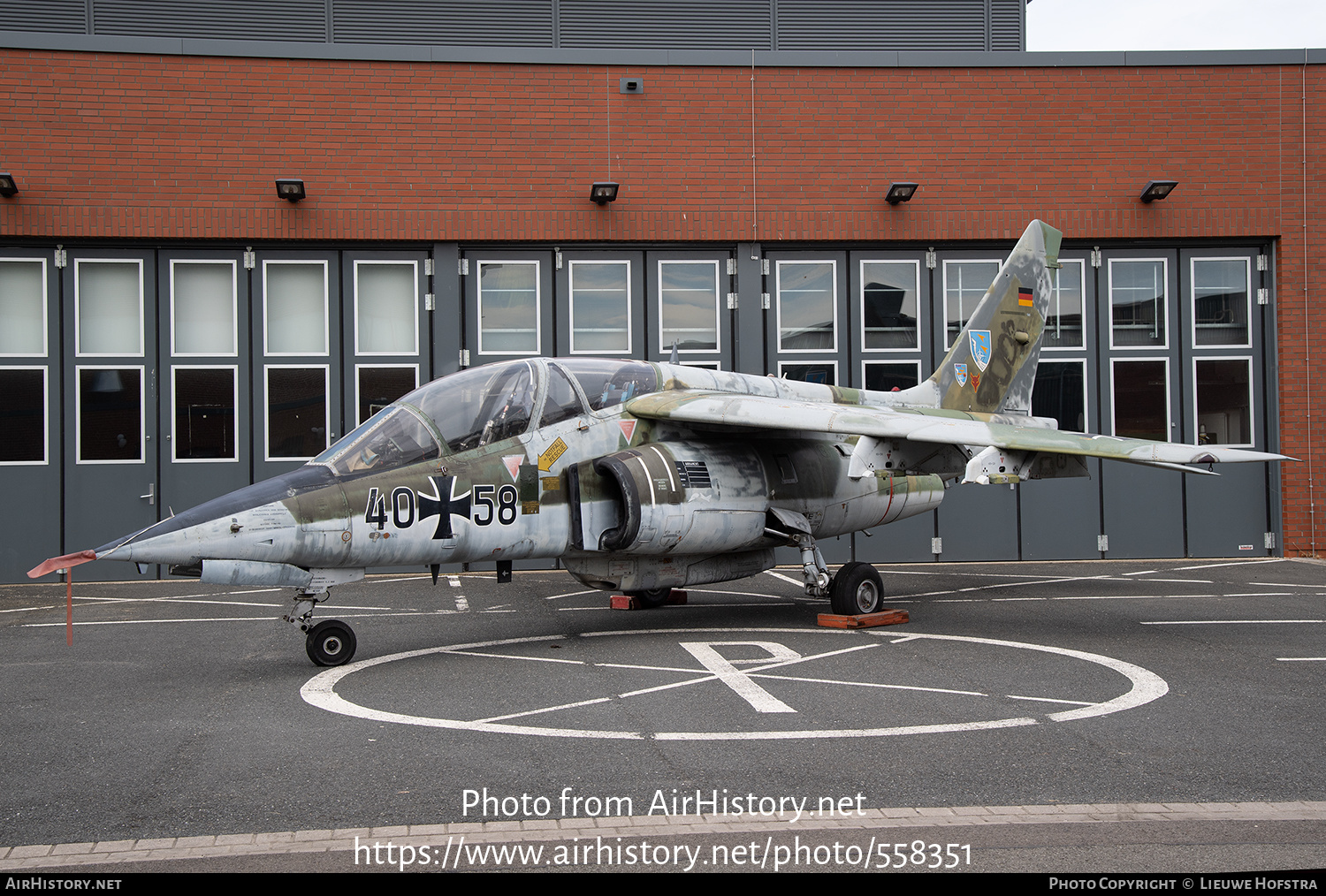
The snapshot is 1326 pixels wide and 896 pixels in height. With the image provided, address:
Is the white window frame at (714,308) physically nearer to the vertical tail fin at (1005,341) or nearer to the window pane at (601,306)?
the window pane at (601,306)

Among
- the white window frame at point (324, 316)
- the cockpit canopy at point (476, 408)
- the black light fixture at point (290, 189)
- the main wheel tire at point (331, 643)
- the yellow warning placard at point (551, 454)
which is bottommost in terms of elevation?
the main wheel tire at point (331, 643)

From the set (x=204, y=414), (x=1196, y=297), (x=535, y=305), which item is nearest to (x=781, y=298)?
(x=535, y=305)

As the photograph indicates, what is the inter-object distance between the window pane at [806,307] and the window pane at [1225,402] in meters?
6.73

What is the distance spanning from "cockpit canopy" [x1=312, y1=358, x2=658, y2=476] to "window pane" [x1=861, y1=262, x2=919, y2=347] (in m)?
8.28

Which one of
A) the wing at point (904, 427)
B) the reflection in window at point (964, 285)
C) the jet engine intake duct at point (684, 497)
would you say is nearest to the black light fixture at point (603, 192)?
the reflection in window at point (964, 285)

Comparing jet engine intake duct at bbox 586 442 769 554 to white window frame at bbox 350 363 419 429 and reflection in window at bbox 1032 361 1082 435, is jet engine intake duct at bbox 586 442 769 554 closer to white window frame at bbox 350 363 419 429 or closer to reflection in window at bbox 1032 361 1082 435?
white window frame at bbox 350 363 419 429

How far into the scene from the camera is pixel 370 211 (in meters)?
15.9

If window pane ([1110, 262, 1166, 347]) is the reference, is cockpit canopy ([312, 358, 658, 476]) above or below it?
below

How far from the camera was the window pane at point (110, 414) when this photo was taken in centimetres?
1531

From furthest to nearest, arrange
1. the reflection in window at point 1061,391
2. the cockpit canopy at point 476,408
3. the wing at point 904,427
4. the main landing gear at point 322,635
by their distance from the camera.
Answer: the reflection in window at point 1061,391 → the wing at point 904,427 → the cockpit canopy at point 476,408 → the main landing gear at point 322,635

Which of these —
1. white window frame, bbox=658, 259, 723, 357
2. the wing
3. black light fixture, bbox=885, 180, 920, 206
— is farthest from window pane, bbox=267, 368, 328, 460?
black light fixture, bbox=885, 180, 920, 206

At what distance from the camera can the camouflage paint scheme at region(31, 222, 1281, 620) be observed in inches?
288

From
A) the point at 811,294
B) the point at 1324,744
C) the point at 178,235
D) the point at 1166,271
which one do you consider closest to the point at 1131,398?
the point at 1166,271

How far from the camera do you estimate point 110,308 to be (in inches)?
614
